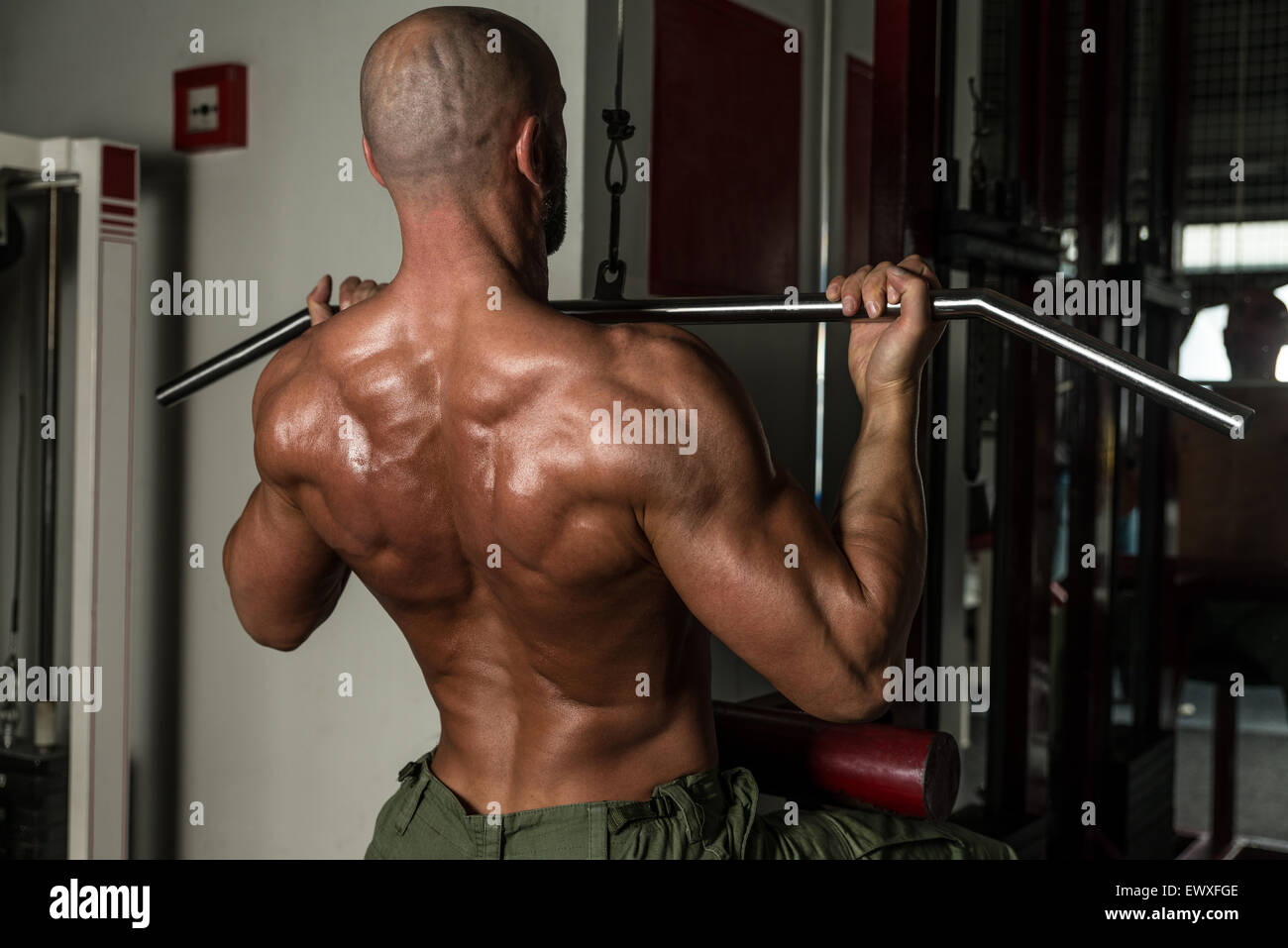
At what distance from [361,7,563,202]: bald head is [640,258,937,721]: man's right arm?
298 mm

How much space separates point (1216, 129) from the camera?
27.8ft

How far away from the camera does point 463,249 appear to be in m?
1.30

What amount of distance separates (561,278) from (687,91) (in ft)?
1.45

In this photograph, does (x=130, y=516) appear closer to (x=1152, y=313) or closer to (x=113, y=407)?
(x=113, y=407)

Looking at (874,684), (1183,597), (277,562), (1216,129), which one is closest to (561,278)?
(277,562)

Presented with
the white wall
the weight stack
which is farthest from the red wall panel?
the weight stack

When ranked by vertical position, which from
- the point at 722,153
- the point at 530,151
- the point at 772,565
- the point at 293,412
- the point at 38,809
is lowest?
the point at 38,809

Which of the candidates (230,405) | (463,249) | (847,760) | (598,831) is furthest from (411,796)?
(230,405)

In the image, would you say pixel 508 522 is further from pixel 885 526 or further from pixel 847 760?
pixel 847 760

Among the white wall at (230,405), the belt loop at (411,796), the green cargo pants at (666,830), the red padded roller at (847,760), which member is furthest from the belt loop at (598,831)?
the white wall at (230,405)

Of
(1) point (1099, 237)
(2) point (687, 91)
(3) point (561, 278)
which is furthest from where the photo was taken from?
(1) point (1099, 237)

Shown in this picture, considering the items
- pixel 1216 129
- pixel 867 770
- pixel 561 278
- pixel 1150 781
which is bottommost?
pixel 1150 781

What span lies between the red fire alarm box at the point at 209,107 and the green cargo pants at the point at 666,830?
1413mm

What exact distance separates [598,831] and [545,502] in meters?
0.37
